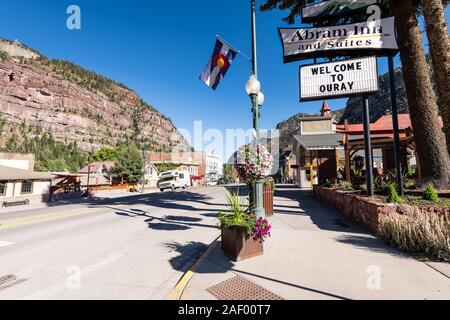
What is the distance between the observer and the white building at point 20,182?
823 inches

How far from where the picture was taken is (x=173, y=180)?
37469 millimetres

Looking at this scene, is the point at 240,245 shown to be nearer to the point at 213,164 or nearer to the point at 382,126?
the point at 382,126

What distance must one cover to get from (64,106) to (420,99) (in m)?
149

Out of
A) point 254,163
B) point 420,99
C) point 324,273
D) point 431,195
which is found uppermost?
point 420,99

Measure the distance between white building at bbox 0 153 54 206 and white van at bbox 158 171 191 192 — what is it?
604 inches

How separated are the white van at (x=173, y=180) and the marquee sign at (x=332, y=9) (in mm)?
31070

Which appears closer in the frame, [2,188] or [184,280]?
[184,280]

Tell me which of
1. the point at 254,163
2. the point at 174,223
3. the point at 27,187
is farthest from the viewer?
the point at 27,187

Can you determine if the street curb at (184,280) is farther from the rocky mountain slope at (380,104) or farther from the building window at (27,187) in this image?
the rocky mountain slope at (380,104)

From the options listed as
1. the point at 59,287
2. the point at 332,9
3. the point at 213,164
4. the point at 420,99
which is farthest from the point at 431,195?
the point at 213,164

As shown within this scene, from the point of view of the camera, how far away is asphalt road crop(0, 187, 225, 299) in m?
3.78

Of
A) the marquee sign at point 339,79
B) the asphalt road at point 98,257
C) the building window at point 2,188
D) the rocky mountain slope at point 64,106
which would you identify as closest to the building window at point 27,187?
the building window at point 2,188

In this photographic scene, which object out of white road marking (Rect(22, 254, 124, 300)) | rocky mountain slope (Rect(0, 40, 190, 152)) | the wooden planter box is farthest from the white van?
rocky mountain slope (Rect(0, 40, 190, 152))

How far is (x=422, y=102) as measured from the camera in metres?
8.35
